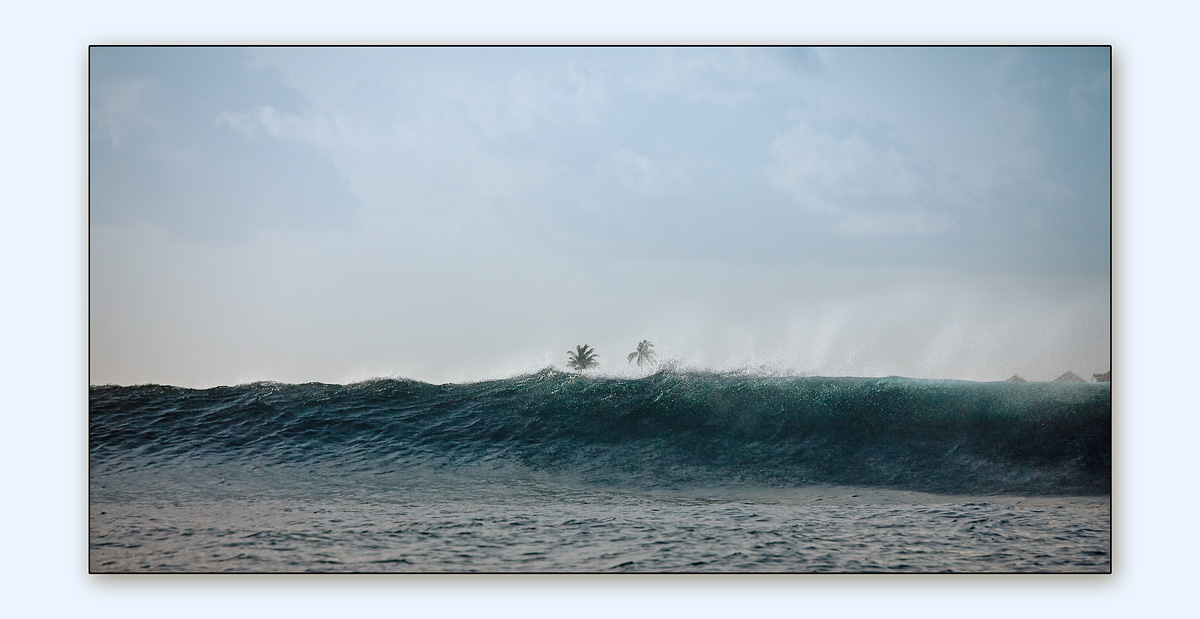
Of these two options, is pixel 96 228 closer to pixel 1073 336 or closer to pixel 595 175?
pixel 595 175

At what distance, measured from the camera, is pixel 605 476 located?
506cm

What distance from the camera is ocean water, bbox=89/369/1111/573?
350cm

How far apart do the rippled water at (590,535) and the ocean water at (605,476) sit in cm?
1

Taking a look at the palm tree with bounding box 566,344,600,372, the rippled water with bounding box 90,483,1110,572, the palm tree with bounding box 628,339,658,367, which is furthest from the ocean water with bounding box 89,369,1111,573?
the palm tree with bounding box 628,339,658,367

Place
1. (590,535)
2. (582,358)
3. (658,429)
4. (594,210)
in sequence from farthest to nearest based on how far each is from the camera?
(658,429)
(582,358)
(594,210)
(590,535)

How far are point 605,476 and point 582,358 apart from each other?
861 mm

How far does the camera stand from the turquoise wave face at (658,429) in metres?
4.43

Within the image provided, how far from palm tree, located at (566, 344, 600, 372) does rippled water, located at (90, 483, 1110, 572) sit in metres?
0.98

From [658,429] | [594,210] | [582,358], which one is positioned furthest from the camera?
[658,429]

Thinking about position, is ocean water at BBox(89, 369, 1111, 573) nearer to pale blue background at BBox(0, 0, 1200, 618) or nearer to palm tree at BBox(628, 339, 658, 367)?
pale blue background at BBox(0, 0, 1200, 618)
